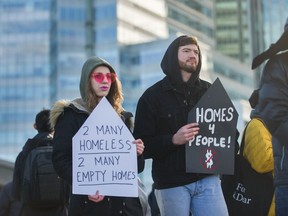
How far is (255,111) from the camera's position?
17.3 ft

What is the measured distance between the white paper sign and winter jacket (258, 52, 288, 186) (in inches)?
34.7

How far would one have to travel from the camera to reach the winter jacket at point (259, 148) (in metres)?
4.99

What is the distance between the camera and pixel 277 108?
4469 millimetres

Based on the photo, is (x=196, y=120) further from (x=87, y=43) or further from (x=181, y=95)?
(x=87, y=43)

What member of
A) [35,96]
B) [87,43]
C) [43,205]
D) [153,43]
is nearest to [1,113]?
[35,96]

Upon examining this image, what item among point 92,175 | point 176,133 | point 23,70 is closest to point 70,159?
point 92,175

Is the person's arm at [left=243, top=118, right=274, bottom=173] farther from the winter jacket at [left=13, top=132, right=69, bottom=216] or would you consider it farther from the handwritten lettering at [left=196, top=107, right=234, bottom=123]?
the winter jacket at [left=13, top=132, right=69, bottom=216]

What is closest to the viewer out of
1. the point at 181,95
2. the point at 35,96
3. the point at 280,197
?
the point at 280,197

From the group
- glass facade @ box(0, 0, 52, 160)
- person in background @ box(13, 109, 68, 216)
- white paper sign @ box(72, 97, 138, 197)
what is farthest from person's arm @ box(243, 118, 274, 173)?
glass facade @ box(0, 0, 52, 160)

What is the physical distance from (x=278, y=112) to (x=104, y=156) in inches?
43.5

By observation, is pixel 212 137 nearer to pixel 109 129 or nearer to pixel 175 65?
pixel 175 65

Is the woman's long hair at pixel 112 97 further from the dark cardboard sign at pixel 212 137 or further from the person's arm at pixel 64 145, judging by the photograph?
the dark cardboard sign at pixel 212 137

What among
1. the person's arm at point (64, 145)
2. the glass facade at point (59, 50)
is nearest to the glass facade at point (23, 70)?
the glass facade at point (59, 50)

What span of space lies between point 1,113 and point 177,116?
8436 centimetres
